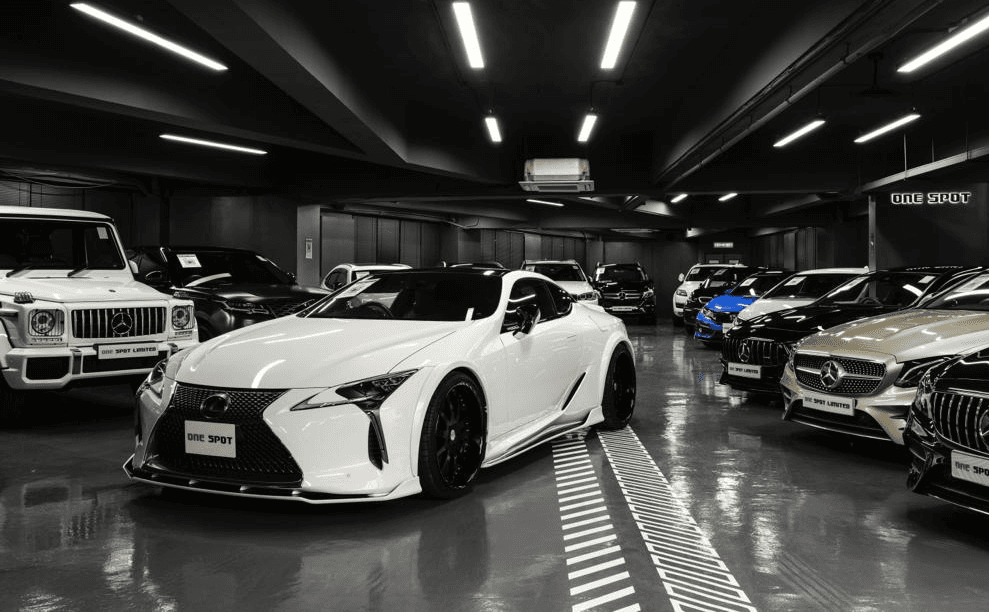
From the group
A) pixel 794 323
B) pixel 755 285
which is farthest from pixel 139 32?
pixel 755 285

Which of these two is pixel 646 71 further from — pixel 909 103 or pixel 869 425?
pixel 869 425

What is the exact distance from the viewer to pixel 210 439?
157 inches

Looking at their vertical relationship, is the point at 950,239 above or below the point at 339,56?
below

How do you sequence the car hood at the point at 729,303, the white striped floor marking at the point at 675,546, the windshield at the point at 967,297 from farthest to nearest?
the car hood at the point at 729,303
the windshield at the point at 967,297
the white striped floor marking at the point at 675,546

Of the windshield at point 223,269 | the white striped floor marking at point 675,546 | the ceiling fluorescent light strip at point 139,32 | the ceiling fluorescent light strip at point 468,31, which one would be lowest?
the white striped floor marking at point 675,546

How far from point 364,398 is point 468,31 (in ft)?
22.0

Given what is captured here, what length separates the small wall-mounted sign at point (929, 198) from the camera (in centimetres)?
1944

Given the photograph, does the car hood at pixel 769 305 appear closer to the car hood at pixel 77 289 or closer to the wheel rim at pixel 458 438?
the wheel rim at pixel 458 438

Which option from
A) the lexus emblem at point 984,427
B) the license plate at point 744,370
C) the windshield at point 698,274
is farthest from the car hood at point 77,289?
the windshield at point 698,274

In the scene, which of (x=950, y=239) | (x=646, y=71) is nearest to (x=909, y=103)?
(x=646, y=71)

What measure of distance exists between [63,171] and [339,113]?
10.7 metres

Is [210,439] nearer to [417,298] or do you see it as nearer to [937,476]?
[417,298]

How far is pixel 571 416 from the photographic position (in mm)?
5805

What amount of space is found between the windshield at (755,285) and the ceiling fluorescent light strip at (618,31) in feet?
19.6
